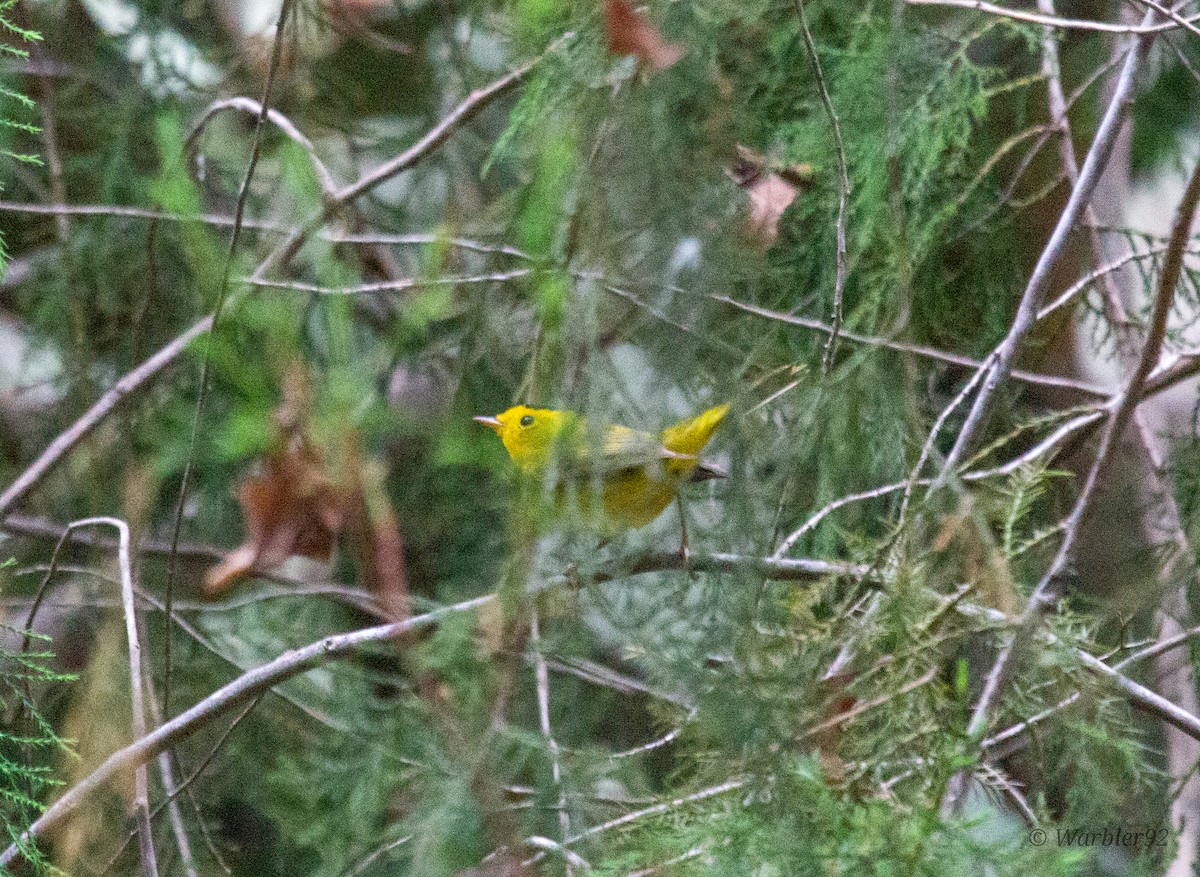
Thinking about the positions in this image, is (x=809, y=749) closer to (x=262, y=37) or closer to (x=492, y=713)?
(x=492, y=713)

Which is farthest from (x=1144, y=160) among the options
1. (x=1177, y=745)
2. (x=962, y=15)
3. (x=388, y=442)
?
(x=388, y=442)

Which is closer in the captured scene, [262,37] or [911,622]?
[911,622]

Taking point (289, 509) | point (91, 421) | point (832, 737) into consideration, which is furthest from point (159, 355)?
point (832, 737)

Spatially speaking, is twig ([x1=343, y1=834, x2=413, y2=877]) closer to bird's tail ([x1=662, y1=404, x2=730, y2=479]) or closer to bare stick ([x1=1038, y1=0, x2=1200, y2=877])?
bird's tail ([x1=662, y1=404, x2=730, y2=479])

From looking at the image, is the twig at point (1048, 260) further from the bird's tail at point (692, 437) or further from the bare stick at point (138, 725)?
the bare stick at point (138, 725)

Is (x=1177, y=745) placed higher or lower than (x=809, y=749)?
lower

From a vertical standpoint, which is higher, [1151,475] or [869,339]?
[869,339]

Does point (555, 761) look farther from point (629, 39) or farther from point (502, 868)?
point (629, 39)
